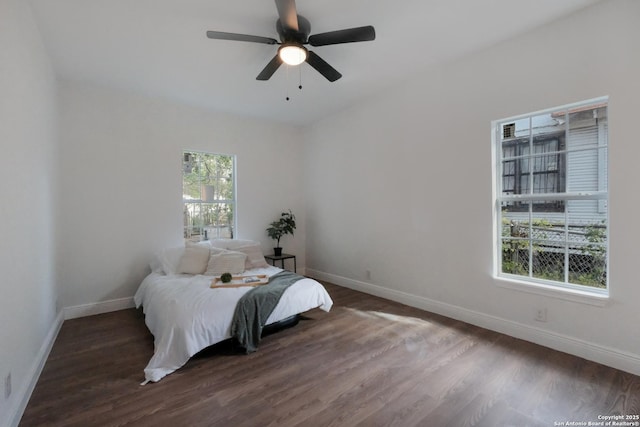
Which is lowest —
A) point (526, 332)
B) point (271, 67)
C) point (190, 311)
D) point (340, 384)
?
point (340, 384)

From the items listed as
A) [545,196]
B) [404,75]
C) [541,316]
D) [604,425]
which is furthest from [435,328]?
[404,75]

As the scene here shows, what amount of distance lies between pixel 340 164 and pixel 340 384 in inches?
134

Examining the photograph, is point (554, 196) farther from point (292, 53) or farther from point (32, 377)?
point (32, 377)

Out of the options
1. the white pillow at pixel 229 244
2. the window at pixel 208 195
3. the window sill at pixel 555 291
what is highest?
the window at pixel 208 195

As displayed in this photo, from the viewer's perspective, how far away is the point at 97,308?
3732 mm

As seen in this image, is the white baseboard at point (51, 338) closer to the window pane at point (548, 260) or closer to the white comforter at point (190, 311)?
the white comforter at point (190, 311)

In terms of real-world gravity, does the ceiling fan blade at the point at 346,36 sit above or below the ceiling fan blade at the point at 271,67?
above

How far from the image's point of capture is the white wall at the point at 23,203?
1748 mm

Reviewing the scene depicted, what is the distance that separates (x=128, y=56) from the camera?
3020 mm

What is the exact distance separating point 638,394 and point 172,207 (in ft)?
16.6

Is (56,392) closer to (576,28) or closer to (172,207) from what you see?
(172,207)

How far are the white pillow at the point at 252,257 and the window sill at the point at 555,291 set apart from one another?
2.83 m

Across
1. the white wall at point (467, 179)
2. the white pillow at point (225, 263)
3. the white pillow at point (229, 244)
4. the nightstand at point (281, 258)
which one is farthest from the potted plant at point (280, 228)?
the white pillow at point (225, 263)

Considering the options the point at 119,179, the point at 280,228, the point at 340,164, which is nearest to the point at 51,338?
the point at 119,179
